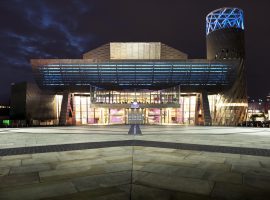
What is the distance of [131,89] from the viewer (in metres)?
66.7

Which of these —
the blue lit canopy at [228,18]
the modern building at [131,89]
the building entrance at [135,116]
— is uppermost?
the blue lit canopy at [228,18]

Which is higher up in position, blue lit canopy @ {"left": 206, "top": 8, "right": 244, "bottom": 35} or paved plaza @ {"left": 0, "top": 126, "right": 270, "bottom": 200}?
blue lit canopy @ {"left": 206, "top": 8, "right": 244, "bottom": 35}

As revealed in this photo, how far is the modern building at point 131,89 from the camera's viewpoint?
59469 millimetres

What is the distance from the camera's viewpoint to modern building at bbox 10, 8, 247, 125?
59469 millimetres

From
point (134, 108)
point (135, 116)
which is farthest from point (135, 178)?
point (135, 116)

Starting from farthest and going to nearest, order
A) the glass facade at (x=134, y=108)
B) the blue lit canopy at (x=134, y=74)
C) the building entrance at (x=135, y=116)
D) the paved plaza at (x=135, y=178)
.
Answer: the building entrance at (x=135, y=116) → the glass facade at (x=134, y=108) → the blue lit canopy at (x=134, y=74) → the paved plaza at (x=135, y=178)

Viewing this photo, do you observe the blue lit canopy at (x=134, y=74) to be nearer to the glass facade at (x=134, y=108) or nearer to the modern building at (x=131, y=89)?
the modern building at (x=131, y=89)

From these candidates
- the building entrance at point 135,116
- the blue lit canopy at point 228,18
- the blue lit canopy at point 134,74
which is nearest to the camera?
the blue lit canopy at point 134,74

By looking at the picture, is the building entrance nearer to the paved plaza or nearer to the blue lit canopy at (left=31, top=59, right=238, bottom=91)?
the blue lit canopy at (left=31, top=59, right=238, bottom=91)

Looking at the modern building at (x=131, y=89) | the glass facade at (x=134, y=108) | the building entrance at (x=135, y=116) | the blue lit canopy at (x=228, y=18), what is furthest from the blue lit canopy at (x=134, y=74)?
the blue lit canopy at (x=228, y=18)

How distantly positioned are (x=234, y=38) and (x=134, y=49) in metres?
48.0

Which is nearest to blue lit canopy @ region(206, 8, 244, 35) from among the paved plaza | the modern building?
the modern building

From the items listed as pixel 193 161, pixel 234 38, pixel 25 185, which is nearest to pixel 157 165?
pixel 193 161

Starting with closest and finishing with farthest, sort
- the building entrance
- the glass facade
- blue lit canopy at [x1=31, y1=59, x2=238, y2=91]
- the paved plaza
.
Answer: the paved plaza < blue lit canopy at [x1=31, y1=59, x2=238, y2=91] < the glass facade < the building entrance
